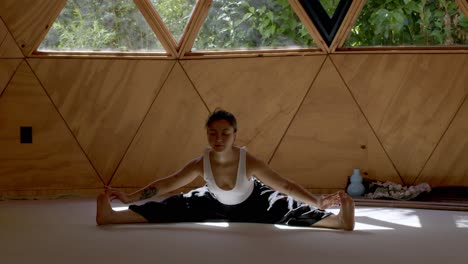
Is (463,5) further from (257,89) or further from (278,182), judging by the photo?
(278,182)

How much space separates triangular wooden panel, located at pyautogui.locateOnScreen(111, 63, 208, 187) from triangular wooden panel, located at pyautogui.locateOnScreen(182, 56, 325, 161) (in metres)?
0.23

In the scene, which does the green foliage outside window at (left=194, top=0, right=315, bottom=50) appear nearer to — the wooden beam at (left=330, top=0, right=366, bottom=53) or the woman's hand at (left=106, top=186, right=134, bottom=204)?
the wooden beam at (left=330, top=0, right=366, bottom=53)

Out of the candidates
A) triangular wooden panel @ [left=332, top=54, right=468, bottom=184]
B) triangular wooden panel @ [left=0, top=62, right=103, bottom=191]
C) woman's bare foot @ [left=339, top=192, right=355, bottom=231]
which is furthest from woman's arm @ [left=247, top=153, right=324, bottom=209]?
triangular wooden panel @ [left=0, top=62, right=103, bottom=191]

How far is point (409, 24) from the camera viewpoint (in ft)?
22.5

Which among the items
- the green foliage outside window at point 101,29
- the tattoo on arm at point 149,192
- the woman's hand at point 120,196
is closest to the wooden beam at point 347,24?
the green foliage outside window at point 101,29

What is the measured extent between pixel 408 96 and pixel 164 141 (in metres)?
2.34

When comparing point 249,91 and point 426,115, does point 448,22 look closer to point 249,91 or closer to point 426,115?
point 426,115

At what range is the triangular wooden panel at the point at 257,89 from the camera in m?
6.84

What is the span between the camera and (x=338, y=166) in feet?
22.4

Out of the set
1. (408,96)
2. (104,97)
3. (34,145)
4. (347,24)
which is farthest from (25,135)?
(408,96)

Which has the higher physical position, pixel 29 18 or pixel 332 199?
pixel 29 18

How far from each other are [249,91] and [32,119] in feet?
6.76

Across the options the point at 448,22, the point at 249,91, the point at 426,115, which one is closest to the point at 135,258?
the point at 249,91

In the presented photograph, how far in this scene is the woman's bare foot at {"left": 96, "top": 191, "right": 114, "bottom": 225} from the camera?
15.4 feet
